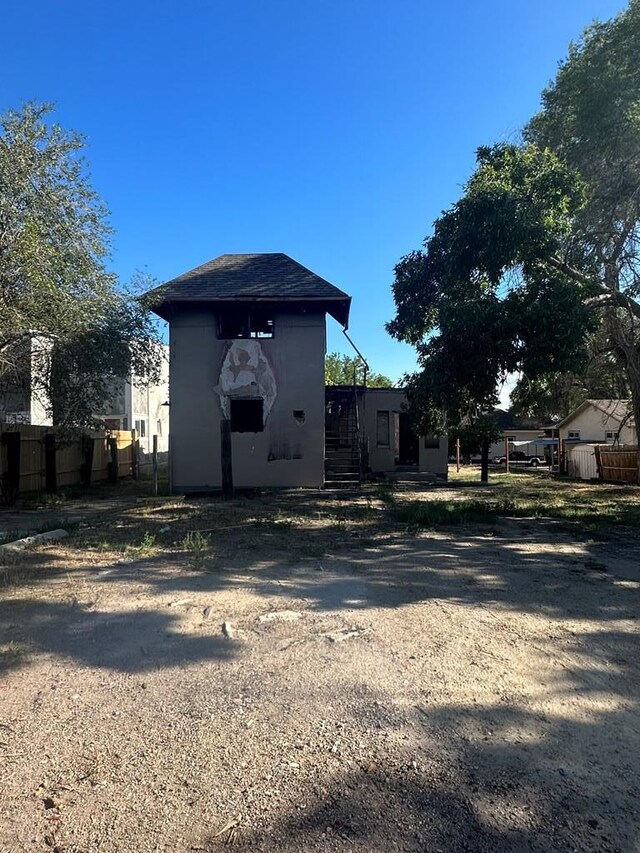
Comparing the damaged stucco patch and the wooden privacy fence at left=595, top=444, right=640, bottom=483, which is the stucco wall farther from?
the damaged stucco patch

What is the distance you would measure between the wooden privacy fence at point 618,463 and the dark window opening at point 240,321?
48.3ft

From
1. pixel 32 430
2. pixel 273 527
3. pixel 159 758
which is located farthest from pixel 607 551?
pixel 32 430

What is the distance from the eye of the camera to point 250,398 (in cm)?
1703

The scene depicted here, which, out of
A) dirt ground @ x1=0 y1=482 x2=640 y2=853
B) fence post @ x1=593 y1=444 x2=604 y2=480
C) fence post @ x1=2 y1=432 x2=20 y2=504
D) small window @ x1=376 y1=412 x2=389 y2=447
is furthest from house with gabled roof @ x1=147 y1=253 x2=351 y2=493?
fence post @ x1=593 y1=444 x2=604 y2=480

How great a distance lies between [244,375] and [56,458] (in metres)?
6.44

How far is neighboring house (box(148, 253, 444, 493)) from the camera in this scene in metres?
17.0

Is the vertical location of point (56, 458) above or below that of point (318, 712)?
above

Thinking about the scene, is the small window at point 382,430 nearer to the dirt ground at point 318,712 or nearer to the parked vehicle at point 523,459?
the dirt ground at point 318,712

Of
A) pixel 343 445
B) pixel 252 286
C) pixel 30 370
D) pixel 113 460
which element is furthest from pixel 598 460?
pixel 30 370

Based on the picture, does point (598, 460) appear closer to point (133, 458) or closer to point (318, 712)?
point (133, 458)

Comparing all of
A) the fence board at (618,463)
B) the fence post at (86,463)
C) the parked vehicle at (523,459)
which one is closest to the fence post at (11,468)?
the fence post at (86,463)

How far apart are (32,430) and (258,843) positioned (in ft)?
54.1

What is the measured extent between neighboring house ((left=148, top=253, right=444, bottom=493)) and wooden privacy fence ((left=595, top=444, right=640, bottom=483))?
13005mm

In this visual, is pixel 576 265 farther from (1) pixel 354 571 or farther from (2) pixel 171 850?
(2) pixel 171 850
